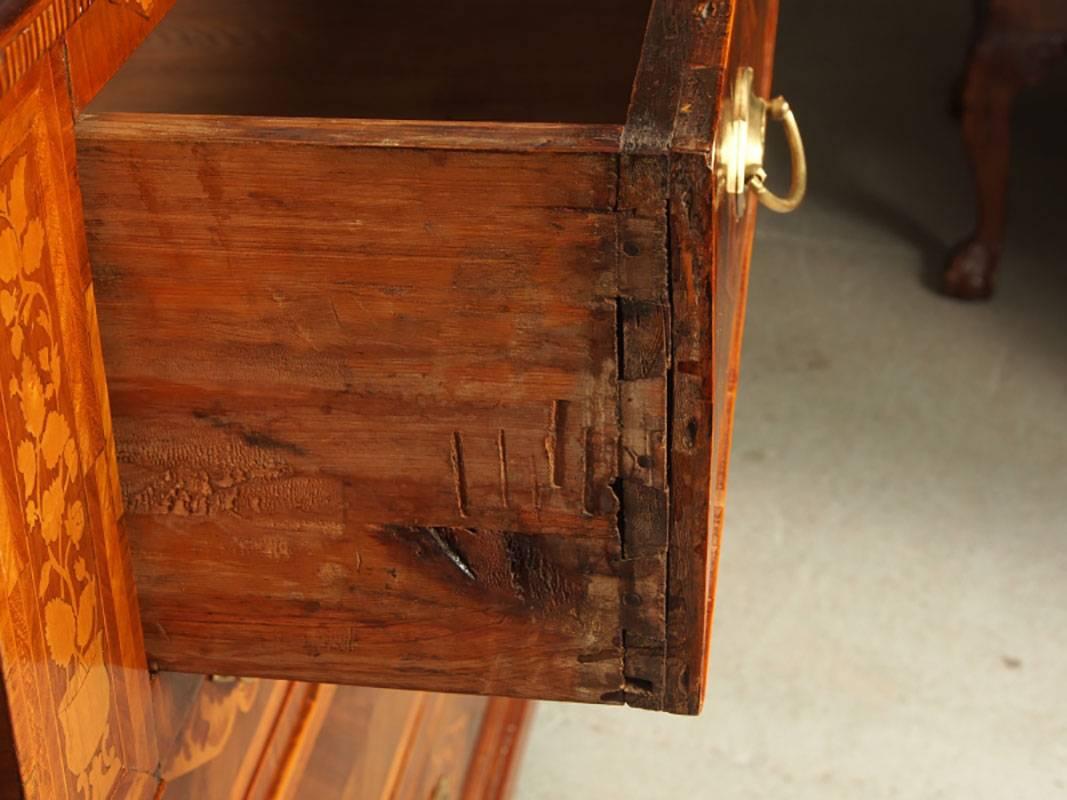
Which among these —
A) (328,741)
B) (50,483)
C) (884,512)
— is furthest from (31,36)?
(884,512)

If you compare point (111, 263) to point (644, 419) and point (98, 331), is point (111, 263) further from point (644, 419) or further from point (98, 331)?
point (644, 419)

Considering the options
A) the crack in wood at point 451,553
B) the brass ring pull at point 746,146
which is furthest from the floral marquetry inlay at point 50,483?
the brass ring pull at point 746,146

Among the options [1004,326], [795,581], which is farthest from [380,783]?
[1004,326]

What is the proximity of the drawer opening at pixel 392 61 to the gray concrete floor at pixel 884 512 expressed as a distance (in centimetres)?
80

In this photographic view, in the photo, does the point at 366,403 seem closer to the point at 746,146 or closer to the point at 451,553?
the point at 451,553

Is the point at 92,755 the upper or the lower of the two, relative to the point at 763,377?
upper

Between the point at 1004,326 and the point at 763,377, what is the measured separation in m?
0.35

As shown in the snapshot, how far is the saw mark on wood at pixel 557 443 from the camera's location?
1.98 ft

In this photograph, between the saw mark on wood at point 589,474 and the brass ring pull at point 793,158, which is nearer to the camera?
the saw mark on wood at point 589,474

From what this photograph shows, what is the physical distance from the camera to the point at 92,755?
25.0 inches

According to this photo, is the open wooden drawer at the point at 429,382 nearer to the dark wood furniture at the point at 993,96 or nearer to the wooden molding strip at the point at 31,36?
the wooden molding strip at the point at 31,36

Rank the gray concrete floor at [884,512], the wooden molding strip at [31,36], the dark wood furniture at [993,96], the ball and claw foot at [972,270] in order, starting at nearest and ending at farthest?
the wooden molding strip at [31,36]
the gray concrete floor at [884,512]
the dark wood furniture at [993,96]
the ball and claw foot at [972,270]

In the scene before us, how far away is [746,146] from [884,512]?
3.85 feet

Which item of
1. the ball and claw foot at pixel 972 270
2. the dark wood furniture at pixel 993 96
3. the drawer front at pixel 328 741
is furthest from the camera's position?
the ball and claw foot at pixel 972 270
